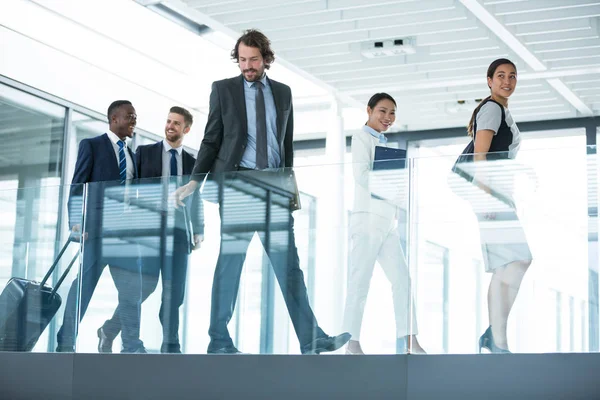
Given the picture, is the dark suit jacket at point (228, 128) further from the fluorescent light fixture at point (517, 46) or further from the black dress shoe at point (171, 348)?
the fluorescent light fixture at point (517, 46)

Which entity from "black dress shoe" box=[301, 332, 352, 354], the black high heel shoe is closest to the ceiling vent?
"black dress shoe" box=[301, 332, 352, 354]

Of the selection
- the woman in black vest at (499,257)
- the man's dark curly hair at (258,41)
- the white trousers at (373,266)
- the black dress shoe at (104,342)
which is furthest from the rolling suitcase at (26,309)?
the woman in black vest at (499,257)

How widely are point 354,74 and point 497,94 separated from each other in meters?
6.49

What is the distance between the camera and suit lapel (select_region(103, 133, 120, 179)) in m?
6.00

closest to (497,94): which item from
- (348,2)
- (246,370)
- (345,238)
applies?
(345,238)

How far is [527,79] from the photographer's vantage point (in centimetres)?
1148

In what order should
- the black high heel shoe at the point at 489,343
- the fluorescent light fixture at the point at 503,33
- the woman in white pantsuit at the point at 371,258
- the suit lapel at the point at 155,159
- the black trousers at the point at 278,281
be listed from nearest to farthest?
the black high heel shoe at the point at 489,343
the woman in white pantsuit at the point at 371,258
the black trousers at the point at 278,281
the suit lapel at the point at 155,159
the fluorescent light fixture at the point at 503,33

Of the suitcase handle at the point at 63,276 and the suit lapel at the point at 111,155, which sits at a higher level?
the suit lapel at the point at 111,155

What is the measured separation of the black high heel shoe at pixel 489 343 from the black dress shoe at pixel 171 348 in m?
1.65

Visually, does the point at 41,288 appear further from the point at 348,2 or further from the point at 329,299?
the point at 348,2

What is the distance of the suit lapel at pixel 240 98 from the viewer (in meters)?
5.44

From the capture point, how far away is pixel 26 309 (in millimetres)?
5773

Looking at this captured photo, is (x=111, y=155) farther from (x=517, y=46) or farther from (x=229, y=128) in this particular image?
(x=517, y=46)

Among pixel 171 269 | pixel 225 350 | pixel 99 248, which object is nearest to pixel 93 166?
pixel 99 248
